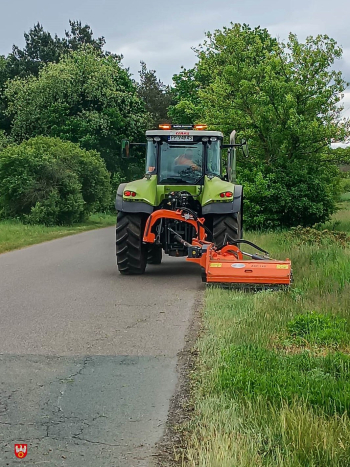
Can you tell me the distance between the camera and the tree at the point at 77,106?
1742 inches

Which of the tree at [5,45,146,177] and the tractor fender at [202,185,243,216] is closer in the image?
the tractor fender at [202,185,243,216]

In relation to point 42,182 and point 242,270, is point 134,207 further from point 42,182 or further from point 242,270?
point 42,182

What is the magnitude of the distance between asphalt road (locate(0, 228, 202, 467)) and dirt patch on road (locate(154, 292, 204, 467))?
0.07 meters

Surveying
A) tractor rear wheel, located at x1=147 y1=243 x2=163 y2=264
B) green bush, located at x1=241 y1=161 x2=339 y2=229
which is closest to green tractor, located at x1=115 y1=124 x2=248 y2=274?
tractor rear wheel, located at x1=147 y1=243 x2=163 y2=264

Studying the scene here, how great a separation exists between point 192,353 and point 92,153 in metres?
33.0

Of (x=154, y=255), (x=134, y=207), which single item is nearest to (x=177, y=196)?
(x=134, y=207)

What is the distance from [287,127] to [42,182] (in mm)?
13348

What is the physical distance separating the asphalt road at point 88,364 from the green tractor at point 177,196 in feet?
2.36

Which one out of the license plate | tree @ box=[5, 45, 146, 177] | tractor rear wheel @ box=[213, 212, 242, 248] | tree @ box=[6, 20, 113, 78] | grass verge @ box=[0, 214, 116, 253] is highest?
tree @ box=[6, 20, 113, 78]

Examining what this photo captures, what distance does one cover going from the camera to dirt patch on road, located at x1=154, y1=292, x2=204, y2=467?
13.4 feet

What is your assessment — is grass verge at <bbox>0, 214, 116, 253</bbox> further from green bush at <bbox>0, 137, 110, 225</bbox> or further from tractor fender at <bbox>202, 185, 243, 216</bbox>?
tractor fender at <bbox>202, 185, 243, 216</bbox>

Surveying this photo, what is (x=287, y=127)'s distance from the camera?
76.4ft

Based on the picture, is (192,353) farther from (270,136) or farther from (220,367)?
(270,136)

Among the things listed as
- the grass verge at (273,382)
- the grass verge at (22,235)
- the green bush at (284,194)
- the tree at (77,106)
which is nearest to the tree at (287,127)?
the green bush at (284,194)
